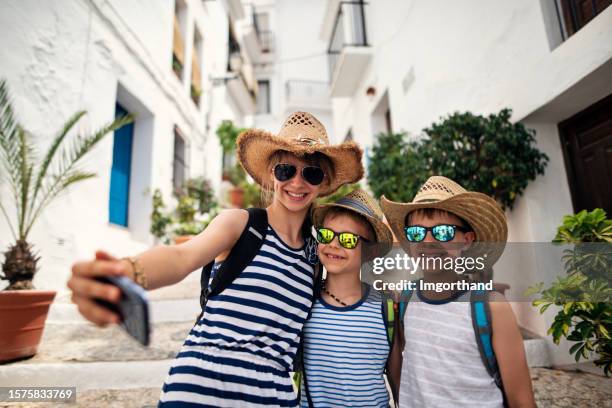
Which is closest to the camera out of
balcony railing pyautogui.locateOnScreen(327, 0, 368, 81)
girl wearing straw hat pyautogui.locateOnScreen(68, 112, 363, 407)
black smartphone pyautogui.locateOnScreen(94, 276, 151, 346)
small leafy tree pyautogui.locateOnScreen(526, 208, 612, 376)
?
black smartphone pyautogui.locateOnScreen(94, 276, 151, 346)

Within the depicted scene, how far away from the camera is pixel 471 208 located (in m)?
1.65

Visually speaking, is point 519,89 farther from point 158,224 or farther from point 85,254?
point 158,224

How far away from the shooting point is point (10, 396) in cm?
262

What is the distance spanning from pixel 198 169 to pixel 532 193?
9.16 metres

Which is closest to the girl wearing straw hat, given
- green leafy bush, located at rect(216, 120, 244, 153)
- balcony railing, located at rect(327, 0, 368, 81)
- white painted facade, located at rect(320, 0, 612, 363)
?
white painted facade, located at rect(320, 0, 612, 363)

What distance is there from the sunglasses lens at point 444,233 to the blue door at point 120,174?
649cm

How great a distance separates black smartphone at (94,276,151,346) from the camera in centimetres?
76

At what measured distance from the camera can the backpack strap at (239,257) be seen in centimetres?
135

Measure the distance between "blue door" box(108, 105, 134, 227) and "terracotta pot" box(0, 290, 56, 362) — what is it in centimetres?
355

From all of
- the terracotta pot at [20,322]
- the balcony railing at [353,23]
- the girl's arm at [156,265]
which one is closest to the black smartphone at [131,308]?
the girl's arm at [156,265]

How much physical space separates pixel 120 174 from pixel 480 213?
7103mm

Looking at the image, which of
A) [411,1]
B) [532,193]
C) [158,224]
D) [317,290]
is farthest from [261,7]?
[317,290]

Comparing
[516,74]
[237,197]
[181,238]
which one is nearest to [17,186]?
[181,238]

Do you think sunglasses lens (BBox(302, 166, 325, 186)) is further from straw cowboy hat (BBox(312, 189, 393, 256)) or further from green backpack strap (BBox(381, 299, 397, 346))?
green backpack strap (BBox(381, 299, 397, 346))
